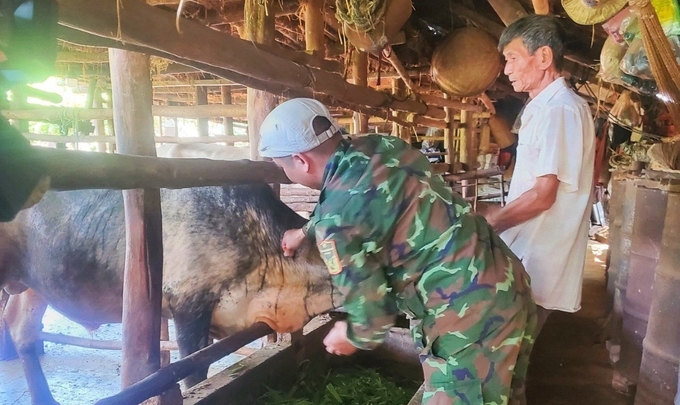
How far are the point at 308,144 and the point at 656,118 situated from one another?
6267 mm

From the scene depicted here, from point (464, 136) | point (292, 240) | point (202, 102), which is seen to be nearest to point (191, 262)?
point (292, 240)

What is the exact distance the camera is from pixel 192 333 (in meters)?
2.99

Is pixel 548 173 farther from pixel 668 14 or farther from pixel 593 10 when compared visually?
pixel 593 10

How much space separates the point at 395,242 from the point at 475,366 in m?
0.47

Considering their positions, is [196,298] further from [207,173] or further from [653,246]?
[653,246]

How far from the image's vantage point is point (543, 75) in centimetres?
225

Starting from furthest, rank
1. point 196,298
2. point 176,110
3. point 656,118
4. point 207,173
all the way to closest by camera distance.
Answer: point 176,110 < point 656,118 < point 196,298 < point 207,173

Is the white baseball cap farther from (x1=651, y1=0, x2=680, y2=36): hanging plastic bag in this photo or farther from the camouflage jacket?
(x1=651, y1=0, x2=680, y2=36): hanging plastic bag

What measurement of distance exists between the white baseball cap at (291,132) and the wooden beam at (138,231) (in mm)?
885

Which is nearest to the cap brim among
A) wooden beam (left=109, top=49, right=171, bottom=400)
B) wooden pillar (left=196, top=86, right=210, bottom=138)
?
wooden beam (left=109, top=49, right=171, bottom=400)

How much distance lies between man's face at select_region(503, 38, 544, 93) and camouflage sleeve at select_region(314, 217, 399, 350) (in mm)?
1253

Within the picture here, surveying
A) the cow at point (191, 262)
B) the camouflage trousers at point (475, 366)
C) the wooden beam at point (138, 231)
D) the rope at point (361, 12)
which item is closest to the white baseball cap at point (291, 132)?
the camouflage trousers at point (475, 366)

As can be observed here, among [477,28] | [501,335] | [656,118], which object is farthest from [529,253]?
[656,118]

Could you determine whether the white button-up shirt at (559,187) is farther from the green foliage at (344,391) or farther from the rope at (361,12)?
the rope at (361,12)
